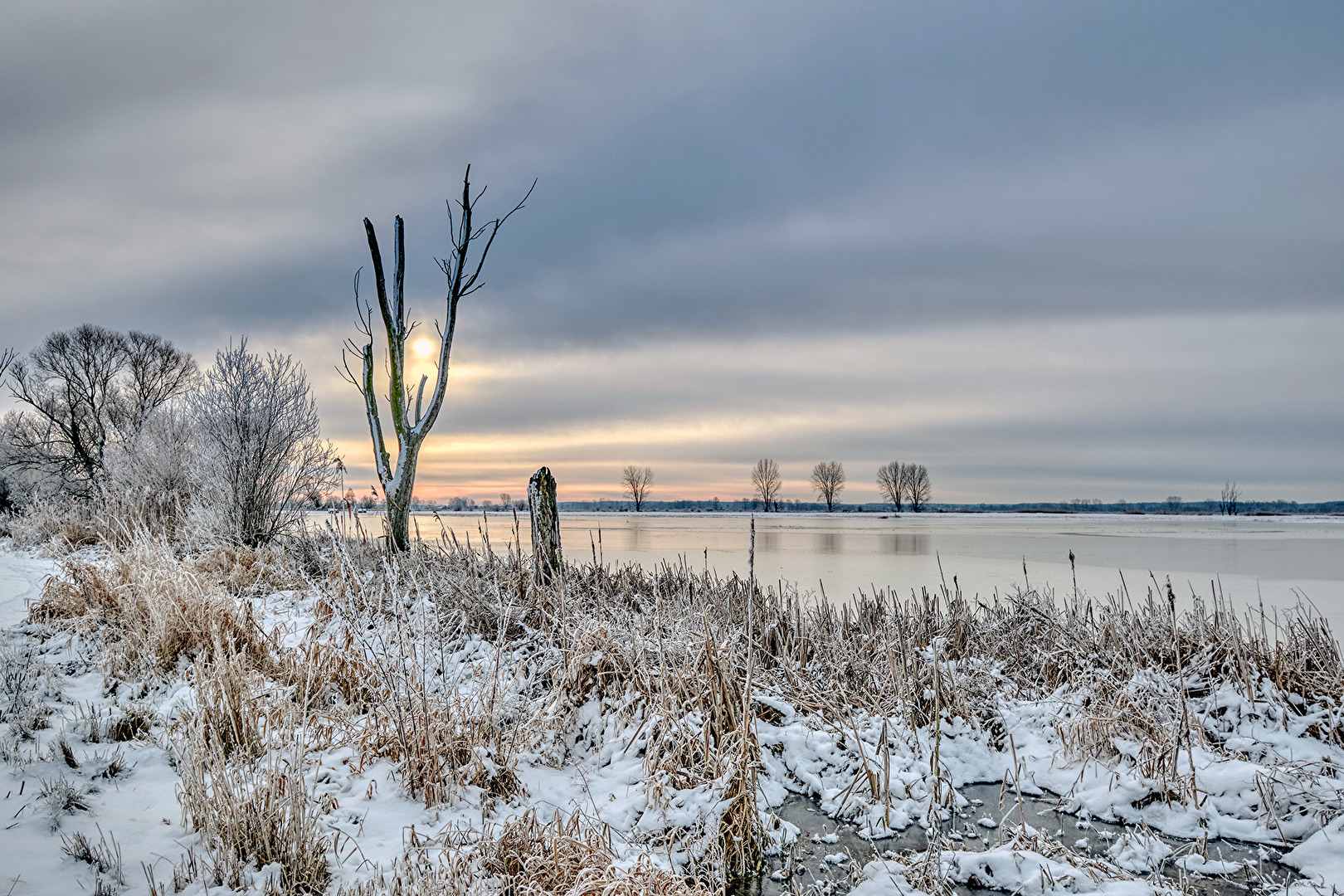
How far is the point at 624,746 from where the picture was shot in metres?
5.12

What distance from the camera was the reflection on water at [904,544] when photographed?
23516 millimetres

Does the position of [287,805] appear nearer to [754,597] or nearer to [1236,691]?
[754,597]

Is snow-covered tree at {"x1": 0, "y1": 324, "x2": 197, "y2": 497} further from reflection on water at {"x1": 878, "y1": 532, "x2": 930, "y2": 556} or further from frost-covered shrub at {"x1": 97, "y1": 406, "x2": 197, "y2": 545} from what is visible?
reflection on water at {"x1": 878, "y1": 532, "x2": 930, "y2": 556}

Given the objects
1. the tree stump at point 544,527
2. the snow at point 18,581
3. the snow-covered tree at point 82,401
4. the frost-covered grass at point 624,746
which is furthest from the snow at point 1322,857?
the snow-covered tree at point 82,401

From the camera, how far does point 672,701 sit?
4.80 meters

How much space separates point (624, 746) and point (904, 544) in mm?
24314

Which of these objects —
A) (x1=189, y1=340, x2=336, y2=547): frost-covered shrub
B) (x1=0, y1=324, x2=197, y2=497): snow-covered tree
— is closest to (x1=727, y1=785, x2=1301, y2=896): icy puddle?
(x1=189, y1=340, x2=336, y2=547): frost-covered shrub

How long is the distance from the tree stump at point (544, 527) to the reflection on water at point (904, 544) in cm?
1620

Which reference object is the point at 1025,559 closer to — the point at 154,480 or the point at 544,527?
the point at 544,527

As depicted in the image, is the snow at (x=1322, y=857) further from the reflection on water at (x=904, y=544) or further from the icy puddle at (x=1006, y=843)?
the reflection on water at (x=904, y=544)

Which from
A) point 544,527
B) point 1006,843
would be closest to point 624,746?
point 1006,843

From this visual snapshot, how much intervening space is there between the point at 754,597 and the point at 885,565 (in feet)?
38.9

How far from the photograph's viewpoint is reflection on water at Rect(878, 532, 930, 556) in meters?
23.5

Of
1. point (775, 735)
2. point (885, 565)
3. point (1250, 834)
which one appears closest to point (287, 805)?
point (775, 735)
